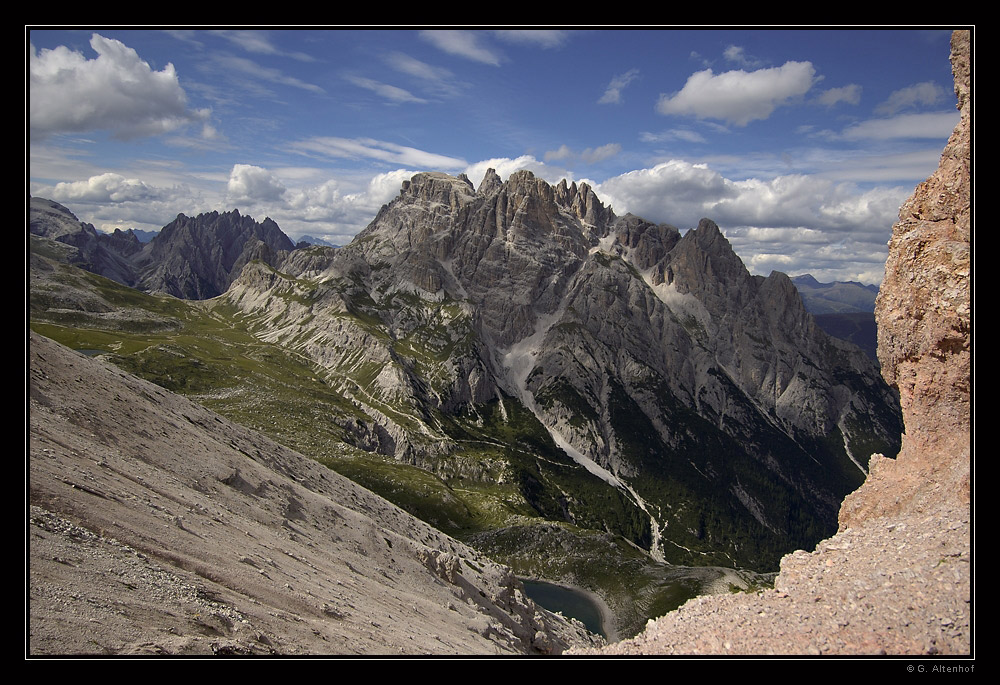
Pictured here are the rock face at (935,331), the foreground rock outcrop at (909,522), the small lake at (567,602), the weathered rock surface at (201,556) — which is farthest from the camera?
the small lake at (567,602)

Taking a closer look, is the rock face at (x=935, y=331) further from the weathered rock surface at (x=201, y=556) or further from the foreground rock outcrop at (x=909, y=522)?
the weathered rock surface at (x=201, y=556)

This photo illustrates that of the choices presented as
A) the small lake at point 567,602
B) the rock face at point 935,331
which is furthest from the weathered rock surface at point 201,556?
the small lake at point 567,602

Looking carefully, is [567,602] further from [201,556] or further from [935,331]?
[935,331]

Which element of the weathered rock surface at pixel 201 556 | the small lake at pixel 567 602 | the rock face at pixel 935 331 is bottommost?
the small lake at pixel 567 602

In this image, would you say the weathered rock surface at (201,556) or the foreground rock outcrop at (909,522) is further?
the weathered rock surface at (201,556)
